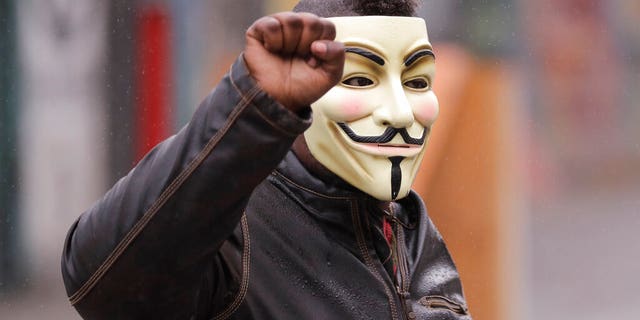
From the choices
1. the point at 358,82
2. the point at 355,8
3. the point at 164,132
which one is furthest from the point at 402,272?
the point at 164,132

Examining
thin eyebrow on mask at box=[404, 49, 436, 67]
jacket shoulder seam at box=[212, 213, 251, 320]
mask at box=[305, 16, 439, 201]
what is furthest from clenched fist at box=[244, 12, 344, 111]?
thin eyebrow on mask at box=[404, 49, 436, 67]

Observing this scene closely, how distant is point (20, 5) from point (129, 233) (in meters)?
4.34

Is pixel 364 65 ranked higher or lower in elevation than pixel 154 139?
higher

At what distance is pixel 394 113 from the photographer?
2.14 metres

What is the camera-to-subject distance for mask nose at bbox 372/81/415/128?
7.00ft

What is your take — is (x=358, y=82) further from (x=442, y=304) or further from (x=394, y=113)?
(x=442, y=304)

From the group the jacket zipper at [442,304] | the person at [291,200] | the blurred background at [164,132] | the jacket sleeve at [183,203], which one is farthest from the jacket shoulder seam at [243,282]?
the blurred background at [164,132]

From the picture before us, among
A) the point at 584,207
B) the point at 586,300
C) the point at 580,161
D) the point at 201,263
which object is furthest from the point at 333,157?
the point at 580,161

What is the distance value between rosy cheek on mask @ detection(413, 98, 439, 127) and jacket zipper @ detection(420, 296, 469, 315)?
0.32m

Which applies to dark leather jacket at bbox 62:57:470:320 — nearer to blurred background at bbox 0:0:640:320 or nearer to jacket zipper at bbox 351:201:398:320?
jacket zipper at bbox 351:201:398:320

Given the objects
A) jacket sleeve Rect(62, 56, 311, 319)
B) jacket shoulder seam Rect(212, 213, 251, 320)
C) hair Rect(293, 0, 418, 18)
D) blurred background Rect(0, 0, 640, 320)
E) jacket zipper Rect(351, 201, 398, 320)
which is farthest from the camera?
blurred background Rect(0, 0, 640, 320)

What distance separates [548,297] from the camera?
305 inches

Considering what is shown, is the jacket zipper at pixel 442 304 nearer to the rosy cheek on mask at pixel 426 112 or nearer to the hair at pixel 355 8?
the rosy cheek on mask at pixel 426 112

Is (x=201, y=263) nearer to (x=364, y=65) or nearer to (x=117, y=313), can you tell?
(x=117, y=313)
